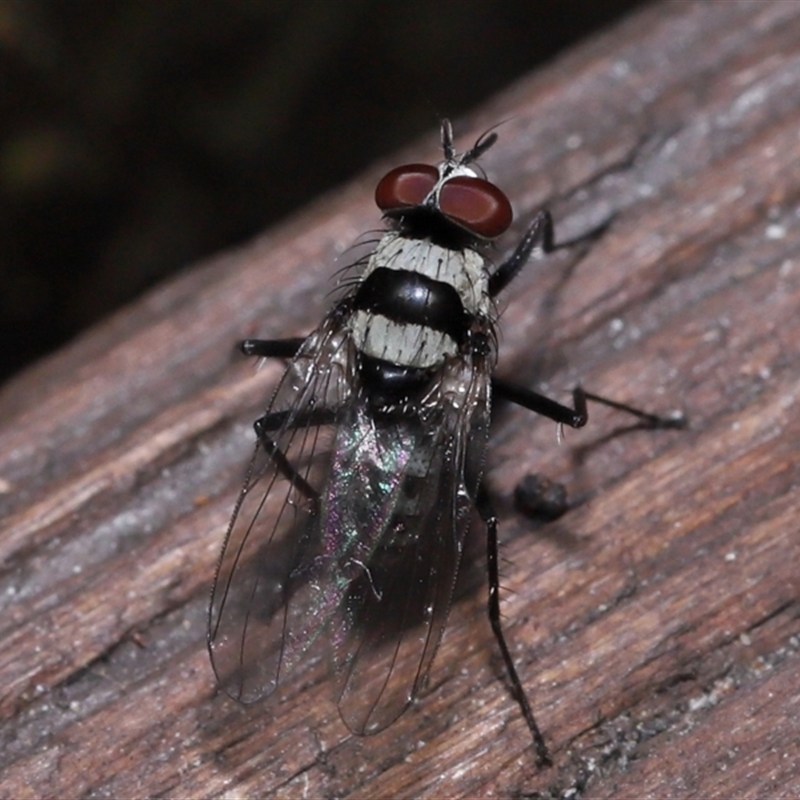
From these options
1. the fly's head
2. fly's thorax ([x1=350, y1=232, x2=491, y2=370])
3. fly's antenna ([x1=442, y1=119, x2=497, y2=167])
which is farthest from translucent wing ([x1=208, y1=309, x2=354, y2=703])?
fly's antenna ([x1=442, y1=119, x2=497, y2=167])

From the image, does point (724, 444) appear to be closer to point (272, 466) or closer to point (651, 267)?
point (651, 267)

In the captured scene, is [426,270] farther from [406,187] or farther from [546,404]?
[546,404]

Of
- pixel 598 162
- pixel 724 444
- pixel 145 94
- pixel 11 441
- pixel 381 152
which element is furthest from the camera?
pixel 381 152

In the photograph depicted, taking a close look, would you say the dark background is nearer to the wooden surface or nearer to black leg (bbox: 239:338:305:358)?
the wooden surface

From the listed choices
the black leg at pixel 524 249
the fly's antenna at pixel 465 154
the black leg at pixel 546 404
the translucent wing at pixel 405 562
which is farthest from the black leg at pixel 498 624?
the fly's antenna at pixel 465 154

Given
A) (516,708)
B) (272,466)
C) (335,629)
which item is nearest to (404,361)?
(272,466)

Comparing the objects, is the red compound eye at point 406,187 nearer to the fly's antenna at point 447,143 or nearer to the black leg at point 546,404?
the fly's antenna at point 447,143
